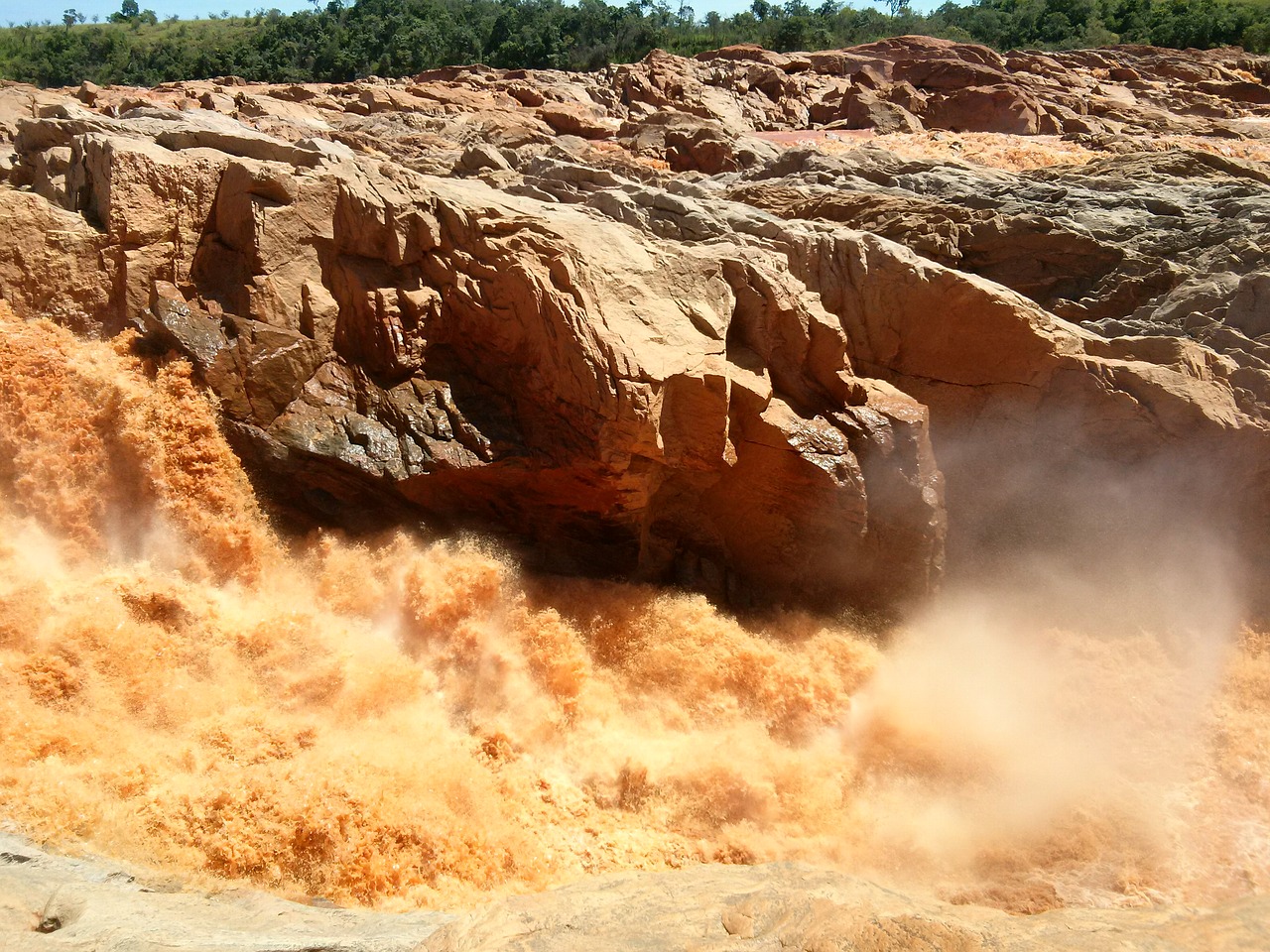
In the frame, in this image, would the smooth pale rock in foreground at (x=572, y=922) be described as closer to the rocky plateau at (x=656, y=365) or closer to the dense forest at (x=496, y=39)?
the rocky plateau at (x=656, y=365)

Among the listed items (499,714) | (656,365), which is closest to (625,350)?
(656,365)

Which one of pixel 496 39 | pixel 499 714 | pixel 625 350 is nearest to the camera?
pixel 499 714

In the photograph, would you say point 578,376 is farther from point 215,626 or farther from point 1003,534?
point 1003,534

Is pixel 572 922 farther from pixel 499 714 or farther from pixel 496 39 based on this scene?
pixel 496 39

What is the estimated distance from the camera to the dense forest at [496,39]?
3706 centimetres

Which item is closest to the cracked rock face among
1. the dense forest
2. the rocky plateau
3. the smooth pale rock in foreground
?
the rocky plateau

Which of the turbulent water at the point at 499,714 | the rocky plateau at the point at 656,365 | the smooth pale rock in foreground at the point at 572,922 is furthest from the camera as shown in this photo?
the rocky plateau at the point at 656,365

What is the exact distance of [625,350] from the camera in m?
7.04

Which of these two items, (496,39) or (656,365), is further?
(496,39)

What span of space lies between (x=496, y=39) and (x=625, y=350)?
126 ft

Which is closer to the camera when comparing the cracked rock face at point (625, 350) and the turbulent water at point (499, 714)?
the turbulent water at point (499, 714)

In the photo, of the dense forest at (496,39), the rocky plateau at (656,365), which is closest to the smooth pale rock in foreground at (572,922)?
the rocky plateau at (656,365)

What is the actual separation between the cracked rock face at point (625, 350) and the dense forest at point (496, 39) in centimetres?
3221

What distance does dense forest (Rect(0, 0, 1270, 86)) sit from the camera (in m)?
37.1
